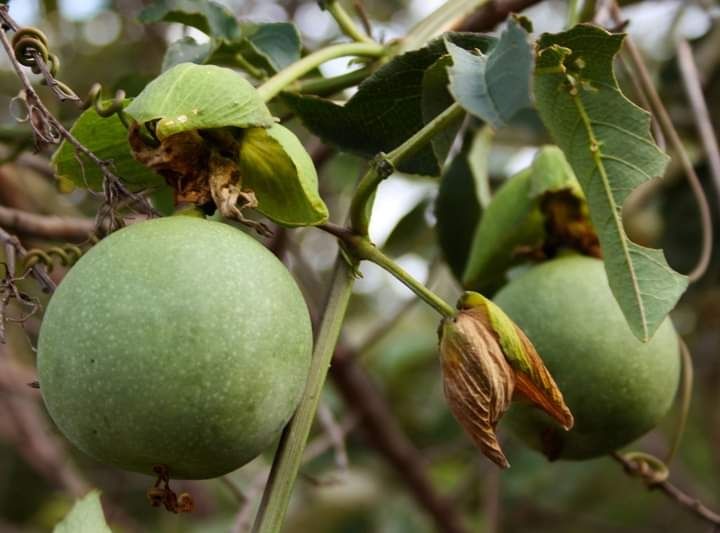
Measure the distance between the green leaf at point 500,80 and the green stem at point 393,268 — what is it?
0.13 meters

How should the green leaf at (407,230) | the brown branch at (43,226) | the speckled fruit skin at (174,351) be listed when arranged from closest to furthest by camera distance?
1. the speckled fruit skin at (174,351)
2. the brown branch at (43,226)
3. the green leaf at (407,230)

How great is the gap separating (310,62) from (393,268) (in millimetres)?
260

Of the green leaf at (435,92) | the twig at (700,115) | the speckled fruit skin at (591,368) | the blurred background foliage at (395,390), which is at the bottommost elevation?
the blurred background foliage at (395,390)

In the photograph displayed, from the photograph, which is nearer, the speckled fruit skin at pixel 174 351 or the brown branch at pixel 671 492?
the speckled fruit skin at pixel 174 351

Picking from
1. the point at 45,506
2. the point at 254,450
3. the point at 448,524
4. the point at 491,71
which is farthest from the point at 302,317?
the point at 45,506

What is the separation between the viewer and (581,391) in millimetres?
945

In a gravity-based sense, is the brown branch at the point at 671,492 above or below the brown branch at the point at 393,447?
above

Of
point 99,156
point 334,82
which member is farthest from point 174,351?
point 334,82

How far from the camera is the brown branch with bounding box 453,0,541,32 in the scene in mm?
1169

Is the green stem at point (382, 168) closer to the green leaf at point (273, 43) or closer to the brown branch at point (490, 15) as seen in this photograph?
the green leaf at point (273, 43)

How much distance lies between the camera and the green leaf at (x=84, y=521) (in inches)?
31.4

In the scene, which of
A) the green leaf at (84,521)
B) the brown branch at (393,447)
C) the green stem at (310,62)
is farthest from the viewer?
the brown branch at (393,447)

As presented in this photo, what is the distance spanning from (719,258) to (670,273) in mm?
757

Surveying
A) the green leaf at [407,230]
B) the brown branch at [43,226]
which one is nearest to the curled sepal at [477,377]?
the brown branch at [43,226]
